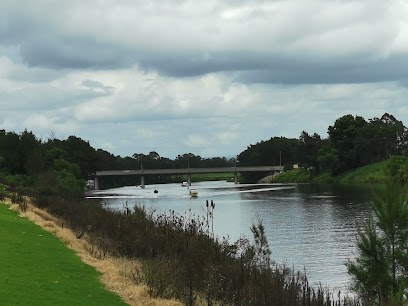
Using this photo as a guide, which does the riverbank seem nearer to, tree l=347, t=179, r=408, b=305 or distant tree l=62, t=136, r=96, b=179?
distant tree l=62, t=136, r=96, b=179

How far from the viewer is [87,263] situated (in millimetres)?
24500

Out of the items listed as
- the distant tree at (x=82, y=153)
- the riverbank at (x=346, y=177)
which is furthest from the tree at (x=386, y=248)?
the distant tree at (x=82, y=153)

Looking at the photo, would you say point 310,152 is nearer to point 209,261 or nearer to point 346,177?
point 346,177

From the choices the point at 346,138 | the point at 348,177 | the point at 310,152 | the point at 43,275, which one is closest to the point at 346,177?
the point at 348,177

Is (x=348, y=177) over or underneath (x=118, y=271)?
over

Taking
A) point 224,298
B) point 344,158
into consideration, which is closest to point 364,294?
point 224,298

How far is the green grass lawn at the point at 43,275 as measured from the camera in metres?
16.5

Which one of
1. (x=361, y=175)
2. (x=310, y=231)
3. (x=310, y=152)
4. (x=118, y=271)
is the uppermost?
(x=310, y=152)

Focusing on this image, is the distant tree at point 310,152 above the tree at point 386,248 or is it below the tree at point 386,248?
above

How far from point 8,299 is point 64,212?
33.7 metres

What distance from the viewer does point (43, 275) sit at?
64.2ft

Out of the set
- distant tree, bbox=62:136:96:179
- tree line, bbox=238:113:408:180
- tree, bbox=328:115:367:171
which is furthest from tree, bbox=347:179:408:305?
distant tree, bbox=62:136:96:179

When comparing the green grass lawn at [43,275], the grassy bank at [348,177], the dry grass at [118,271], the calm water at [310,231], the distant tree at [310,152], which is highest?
the distant tree at [310,152]

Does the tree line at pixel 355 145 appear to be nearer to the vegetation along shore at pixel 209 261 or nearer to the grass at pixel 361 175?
the grass at pixel 361 175
